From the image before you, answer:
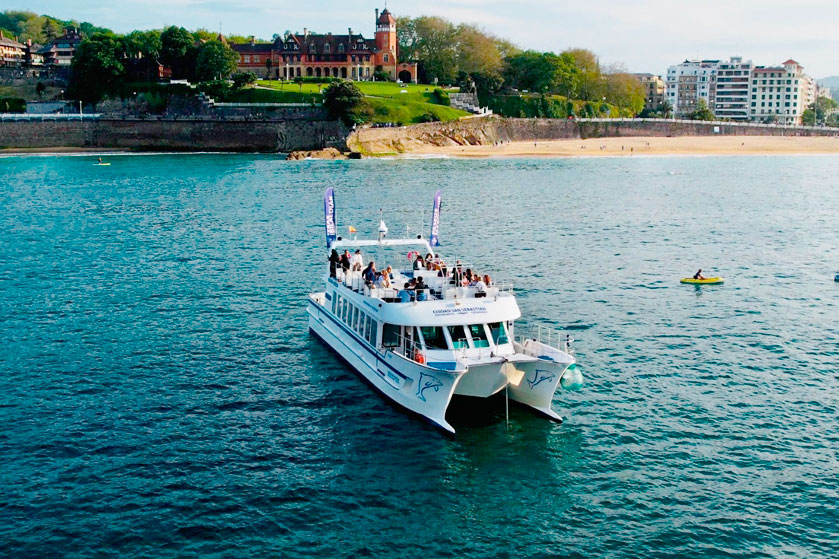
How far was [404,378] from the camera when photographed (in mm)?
36031

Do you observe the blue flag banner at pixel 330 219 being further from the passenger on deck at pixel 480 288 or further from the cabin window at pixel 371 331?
the passenger on deck at pixel 480 288

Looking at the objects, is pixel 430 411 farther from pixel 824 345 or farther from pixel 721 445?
pixel 824 345

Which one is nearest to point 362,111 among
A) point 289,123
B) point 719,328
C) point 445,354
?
point 289,123

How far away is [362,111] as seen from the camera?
576 feet

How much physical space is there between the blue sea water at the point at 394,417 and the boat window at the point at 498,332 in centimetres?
298

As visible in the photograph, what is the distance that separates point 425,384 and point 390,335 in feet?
13.3

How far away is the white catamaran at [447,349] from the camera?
34.8 meters

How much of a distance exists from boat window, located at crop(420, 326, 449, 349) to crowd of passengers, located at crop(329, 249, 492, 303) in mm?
1505

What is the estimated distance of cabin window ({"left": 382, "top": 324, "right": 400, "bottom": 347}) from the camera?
37812mm

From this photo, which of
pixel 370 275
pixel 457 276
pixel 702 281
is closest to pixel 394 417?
Result: pixel 457 276

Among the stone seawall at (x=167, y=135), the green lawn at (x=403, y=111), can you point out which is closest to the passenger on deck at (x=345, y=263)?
the green lawn at (x=403, y=111)

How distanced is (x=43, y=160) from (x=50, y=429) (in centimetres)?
15077

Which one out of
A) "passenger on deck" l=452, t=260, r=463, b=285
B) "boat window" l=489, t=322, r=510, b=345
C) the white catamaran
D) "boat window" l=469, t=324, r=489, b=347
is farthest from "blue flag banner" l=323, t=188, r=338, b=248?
"boat window" l=489, t=322, r=510, b=345

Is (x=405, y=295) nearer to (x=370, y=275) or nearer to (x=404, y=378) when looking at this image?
(x=404, y=378)
